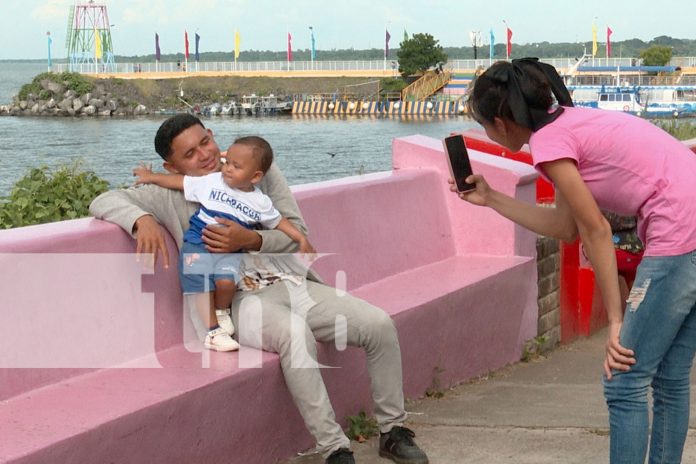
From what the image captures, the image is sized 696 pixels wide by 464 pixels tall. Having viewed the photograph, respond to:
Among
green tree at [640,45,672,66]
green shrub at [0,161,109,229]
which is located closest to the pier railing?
green tree at [640,45,672,66]

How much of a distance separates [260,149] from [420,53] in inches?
3371

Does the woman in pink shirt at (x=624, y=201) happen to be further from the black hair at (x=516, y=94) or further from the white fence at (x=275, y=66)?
the white fence at (x=275, y=66)

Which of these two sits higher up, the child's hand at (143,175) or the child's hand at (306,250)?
the child's hand at (143,175)

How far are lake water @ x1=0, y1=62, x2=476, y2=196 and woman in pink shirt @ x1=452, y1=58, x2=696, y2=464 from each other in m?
26.7

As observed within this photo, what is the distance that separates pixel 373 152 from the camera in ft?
170

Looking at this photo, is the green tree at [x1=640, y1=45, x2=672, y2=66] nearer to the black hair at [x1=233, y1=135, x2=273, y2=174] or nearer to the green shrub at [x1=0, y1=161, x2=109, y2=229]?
the green shrub at [x1=0, y1=161, x2=109, y2=229]

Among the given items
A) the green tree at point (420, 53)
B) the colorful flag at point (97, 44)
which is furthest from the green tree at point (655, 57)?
the colorful flag at point (97, 44)

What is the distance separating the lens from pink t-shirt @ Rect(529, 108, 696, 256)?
327 cm

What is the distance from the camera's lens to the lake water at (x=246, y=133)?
43.1 m

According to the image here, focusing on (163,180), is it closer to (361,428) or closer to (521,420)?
(361,428)

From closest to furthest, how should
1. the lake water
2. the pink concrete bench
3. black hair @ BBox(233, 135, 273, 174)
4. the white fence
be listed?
the pink concrete bench → black hair @ BBox(233, 135, 273, 174) → the lake water → the white fence

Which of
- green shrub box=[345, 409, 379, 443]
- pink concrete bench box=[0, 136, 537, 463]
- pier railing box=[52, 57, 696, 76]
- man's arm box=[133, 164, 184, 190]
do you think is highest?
pier railing box=[52, 57, 696, 76]

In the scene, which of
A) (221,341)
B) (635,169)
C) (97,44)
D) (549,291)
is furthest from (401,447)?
(97,44)

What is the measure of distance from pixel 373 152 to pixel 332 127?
22610 mm
